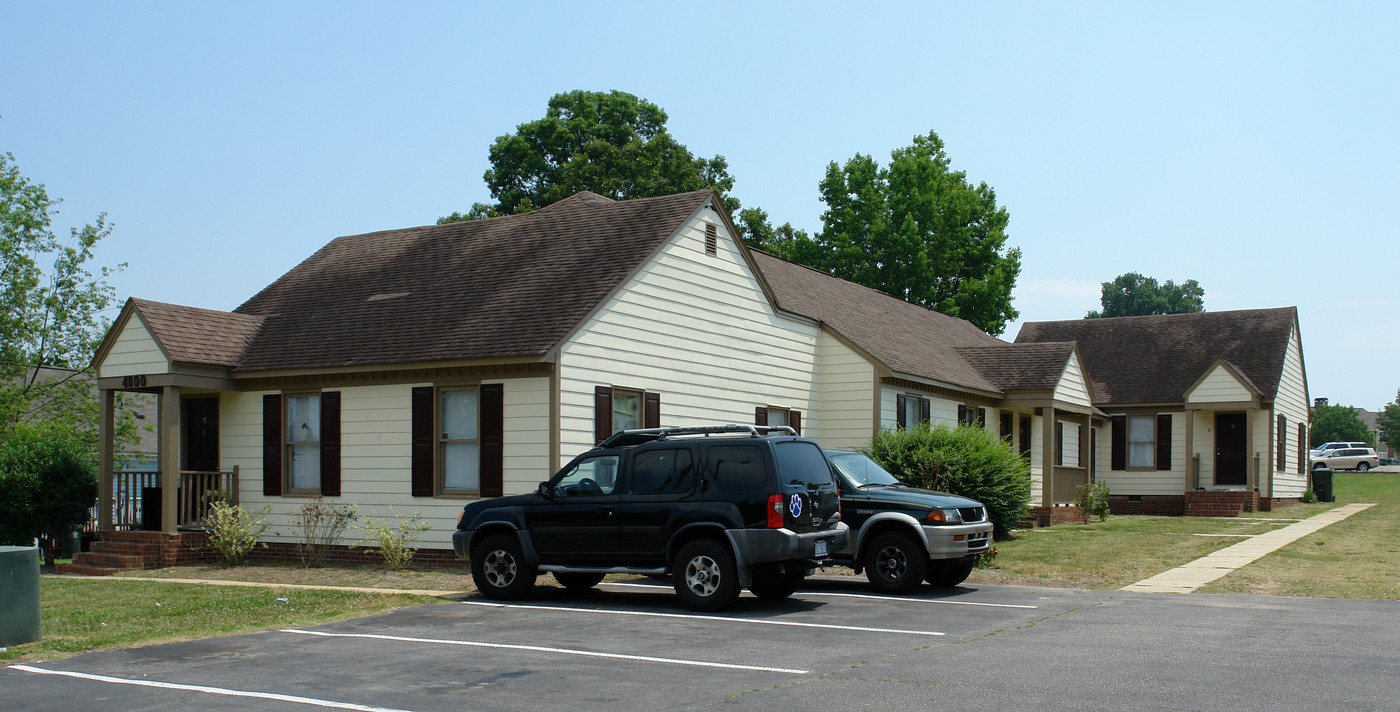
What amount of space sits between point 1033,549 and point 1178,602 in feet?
21.2

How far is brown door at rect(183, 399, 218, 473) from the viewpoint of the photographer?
20.4 m

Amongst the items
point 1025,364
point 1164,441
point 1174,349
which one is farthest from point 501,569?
point 1174,349

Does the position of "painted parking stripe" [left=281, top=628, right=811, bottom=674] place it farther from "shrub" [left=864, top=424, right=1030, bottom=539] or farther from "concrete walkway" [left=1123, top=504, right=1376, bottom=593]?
"shrub" [left=864, top=424, right=1030, bottom=539]

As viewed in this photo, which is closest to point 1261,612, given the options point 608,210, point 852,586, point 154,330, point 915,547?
point 915,547

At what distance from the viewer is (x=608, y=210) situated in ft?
69.9

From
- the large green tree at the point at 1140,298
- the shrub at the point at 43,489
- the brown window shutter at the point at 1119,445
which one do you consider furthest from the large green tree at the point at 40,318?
the large green tree at the point at 1140,298

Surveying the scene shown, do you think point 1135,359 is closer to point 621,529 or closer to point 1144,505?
point 1144,505

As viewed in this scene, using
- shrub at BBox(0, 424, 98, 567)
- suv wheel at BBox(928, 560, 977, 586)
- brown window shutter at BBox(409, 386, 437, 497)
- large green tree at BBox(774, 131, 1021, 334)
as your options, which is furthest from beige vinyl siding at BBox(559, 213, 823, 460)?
large green tree at BBox(774, 131, 1021, 334)

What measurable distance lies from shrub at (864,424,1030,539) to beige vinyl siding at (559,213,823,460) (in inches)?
107

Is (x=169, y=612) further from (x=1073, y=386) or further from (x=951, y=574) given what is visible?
(x=1073, y=386)

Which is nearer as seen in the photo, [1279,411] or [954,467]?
[954,467]

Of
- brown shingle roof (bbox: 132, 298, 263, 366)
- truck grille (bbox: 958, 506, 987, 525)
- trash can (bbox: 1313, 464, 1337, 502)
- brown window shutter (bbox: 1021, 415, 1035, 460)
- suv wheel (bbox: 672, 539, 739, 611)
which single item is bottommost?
trash can (bbox: 1313, 464, 1337, 502)

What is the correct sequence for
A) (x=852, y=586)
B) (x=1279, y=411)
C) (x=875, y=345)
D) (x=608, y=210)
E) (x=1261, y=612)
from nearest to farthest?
1. (x=1261, y=612)
2. (x=852, y=586)
3. (x=608, y=210)
4. (x=875, y=345)
5. (x=1279, y=411)

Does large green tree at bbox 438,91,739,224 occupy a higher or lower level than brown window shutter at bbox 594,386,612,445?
higher
